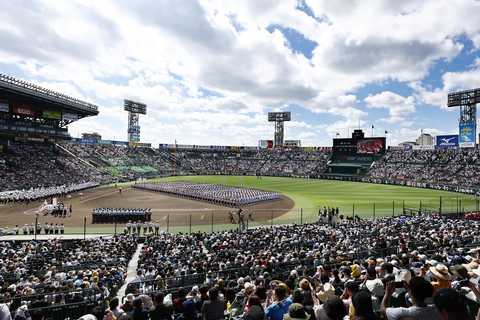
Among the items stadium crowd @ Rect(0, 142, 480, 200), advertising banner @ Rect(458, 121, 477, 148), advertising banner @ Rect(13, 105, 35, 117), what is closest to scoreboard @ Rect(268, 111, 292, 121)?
stadium crowd @ Rect(0, 142, 480, 200)

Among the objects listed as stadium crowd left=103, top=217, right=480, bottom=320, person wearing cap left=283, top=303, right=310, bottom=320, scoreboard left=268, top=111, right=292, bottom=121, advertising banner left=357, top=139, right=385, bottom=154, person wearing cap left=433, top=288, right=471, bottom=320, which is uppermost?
scoreboard left=268, top=111, right=292, bottom=121

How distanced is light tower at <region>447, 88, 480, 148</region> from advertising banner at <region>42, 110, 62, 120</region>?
302 ft

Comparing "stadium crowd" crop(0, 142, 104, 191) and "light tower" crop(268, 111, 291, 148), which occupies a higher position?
"light tower" crop(268, 111, 291, 148)

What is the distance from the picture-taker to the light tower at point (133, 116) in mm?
119875

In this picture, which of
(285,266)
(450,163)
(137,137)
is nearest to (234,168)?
(137,137)

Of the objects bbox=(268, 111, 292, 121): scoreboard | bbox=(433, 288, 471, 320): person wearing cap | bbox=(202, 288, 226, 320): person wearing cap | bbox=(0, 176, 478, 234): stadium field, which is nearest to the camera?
bbox=(433, 288, 471, 320): person wearing cap

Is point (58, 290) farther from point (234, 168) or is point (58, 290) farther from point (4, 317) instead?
point (234, 168)

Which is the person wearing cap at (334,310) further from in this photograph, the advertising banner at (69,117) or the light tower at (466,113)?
the light tower at (466,113)

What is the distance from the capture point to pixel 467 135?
75.8 metres

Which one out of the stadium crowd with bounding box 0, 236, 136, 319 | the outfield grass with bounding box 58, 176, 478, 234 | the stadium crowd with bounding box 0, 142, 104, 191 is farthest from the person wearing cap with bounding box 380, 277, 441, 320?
the stadium crowd with bounding box 0, 142, 104, 191

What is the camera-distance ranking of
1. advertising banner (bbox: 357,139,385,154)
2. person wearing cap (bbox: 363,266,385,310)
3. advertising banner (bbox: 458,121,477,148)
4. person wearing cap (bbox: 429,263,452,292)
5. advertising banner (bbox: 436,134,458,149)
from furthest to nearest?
advertising banner (bbox: 357,139,385,154) → advertising banner (bbox: 436,134,458,149) → advertising banner (bbox: 458,121,477,148) → person wearing cap (bbox: 363,266,385,310) → person wearing cap (bbox: 429,263,452,292)

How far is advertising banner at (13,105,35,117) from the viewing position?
200 ft

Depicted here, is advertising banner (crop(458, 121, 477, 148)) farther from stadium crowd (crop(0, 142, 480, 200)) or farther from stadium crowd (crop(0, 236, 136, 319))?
stadium crowd (crop(0, 236, 136, 319))

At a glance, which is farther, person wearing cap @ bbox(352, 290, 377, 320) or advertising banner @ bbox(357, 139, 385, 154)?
advertising banner @ bbox(357, 139, 385, 154)
